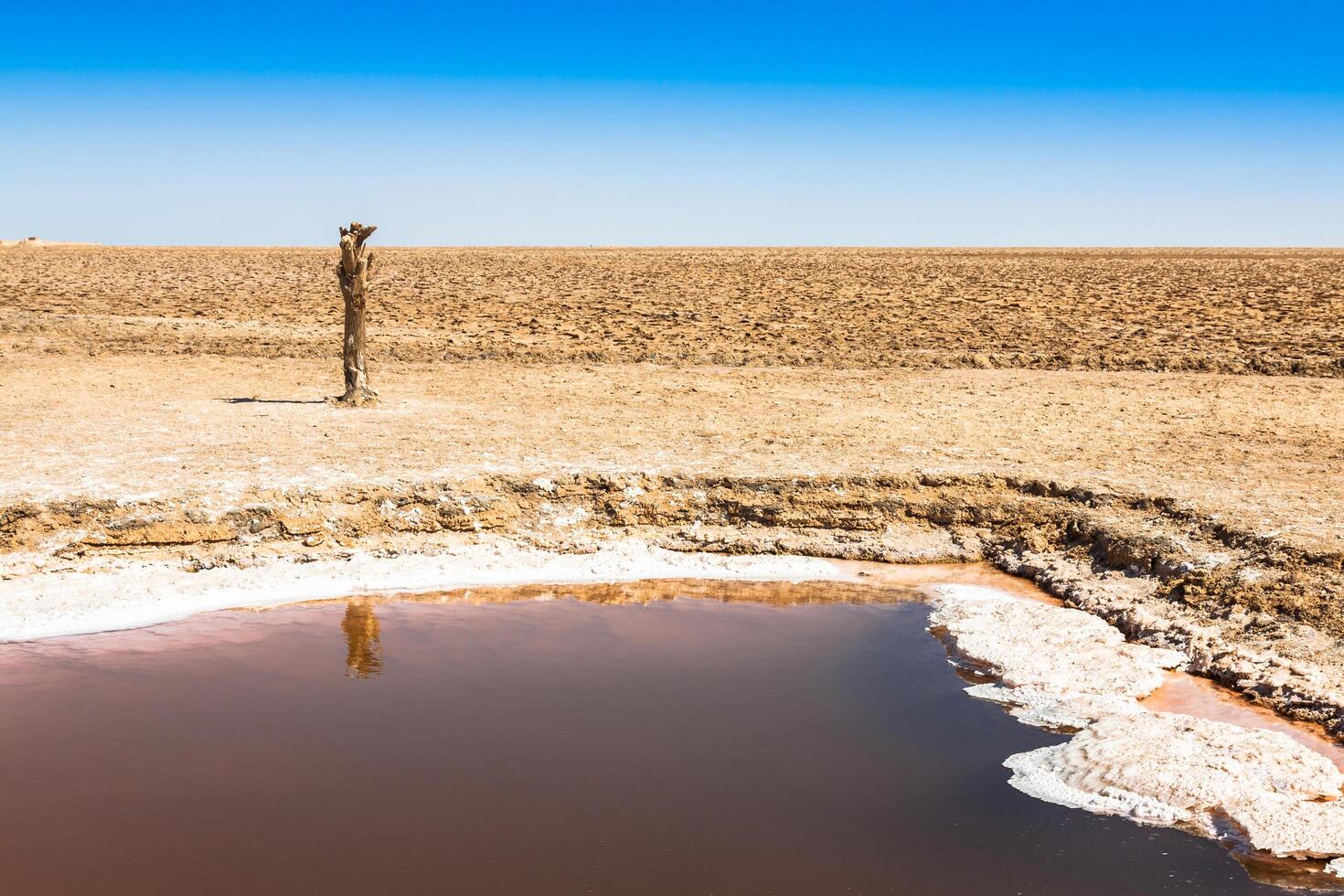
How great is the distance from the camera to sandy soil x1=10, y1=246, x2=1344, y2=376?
1714cm

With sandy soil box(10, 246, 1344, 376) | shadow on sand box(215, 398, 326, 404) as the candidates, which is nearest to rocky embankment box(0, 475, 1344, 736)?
shadow on sand box(215, 398, 326, 404)

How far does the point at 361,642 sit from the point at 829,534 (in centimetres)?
367

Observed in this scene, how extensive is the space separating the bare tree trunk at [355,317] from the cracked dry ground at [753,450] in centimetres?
52

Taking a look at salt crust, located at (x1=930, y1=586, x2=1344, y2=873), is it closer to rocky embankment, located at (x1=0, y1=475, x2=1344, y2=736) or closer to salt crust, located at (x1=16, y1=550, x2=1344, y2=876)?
salt crust, located at (x1=16, y1=550, x2=1344, y2=876)

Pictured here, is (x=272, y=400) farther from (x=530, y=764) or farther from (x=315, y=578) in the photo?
(x=530, y=764)

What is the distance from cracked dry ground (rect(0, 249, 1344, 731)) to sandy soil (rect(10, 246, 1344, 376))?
14 cm

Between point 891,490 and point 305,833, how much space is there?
5621 mm

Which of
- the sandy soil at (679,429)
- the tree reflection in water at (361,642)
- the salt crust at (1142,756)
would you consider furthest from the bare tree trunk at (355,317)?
the salt crust at (1142,756)

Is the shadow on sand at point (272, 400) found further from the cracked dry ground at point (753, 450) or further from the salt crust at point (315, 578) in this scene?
the salt crust at point (315, 578)

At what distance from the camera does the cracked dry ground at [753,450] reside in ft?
25.6

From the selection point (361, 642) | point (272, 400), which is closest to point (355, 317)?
point (272, 400)

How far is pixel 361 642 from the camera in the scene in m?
7.12

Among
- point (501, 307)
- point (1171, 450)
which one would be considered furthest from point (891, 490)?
point (501, 307)

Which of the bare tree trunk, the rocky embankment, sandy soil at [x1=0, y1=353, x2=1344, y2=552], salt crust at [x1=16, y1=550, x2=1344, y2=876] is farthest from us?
the bare tree trunk
